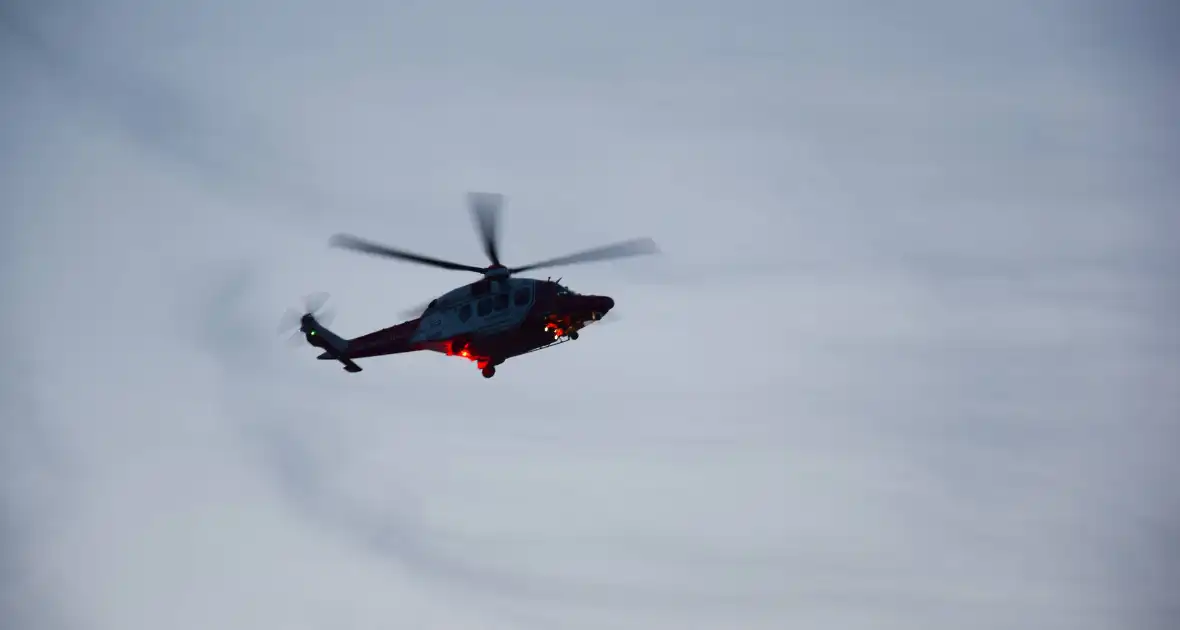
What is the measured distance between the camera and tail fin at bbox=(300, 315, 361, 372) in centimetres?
10619

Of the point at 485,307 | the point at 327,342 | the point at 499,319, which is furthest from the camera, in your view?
the point at 327,342

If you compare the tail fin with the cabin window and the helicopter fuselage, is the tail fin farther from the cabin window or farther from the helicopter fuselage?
the cabin window

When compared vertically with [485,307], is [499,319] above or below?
below

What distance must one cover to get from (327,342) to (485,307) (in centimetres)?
1550

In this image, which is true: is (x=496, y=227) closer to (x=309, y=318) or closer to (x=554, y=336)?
(x=554, y=336)

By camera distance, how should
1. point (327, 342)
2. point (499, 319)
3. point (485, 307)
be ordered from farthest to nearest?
point (327, 342) < point (485, 307) < point (499, 319)

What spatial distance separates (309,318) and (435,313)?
42.1 ft

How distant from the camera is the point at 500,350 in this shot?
9669cm

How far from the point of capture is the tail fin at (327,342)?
106m

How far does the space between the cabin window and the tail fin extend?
13341 millimetres

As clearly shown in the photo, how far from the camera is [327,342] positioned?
106938mm

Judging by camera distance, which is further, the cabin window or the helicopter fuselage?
the cabin window

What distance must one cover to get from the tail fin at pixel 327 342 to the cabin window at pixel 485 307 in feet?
43.8

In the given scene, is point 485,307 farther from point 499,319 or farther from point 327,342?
point 327,342
